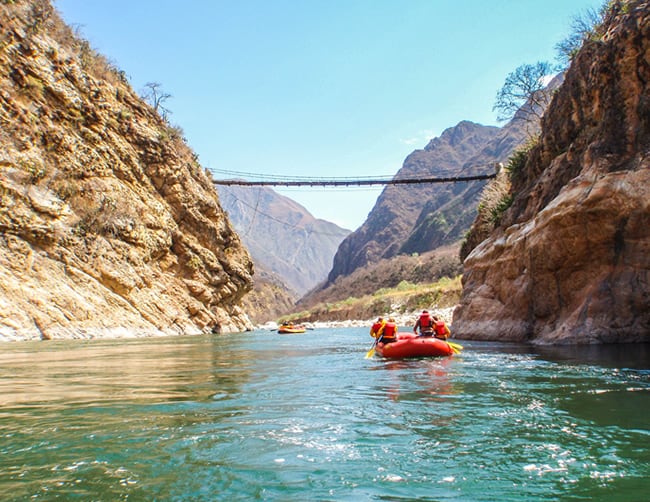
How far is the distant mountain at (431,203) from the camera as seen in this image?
112750mm

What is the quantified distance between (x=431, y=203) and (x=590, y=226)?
12842 cm

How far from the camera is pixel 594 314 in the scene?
1182cm

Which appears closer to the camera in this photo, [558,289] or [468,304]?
[558,289]

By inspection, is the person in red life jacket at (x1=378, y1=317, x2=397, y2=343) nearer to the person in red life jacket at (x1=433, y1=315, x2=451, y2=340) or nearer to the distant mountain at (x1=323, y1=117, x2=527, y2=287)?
the person in red life jacket at (x1=433, y1=315, x2=451, y2=340)

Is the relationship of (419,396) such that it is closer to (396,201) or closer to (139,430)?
(139,430)

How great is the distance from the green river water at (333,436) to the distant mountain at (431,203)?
9384cm

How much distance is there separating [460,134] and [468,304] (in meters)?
179

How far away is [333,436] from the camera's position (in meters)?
4.31

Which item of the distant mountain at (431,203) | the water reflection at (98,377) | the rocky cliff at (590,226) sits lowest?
the water reflection at (98,377)

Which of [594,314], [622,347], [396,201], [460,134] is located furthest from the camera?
[460,134]

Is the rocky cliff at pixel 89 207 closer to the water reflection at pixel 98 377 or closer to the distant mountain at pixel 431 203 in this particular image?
the water reflection at pixel 98 377

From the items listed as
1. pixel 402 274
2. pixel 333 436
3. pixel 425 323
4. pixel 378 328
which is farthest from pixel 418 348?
pixel 402 274

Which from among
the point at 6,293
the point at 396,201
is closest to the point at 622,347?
the point at 6,293

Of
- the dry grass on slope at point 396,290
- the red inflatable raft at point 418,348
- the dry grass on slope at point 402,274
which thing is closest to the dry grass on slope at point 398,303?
the dry grass on slope at point 396,290
